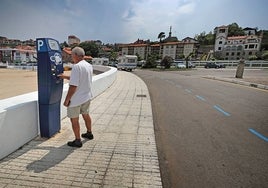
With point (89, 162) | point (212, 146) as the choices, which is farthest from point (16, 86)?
point (212, 146)

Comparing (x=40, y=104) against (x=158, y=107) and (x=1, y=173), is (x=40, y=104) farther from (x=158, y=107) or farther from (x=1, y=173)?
(x=158, y=107)

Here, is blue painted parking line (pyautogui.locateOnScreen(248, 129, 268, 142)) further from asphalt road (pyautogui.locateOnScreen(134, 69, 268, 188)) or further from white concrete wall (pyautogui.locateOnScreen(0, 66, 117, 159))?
white concrete wall (pyautogui.locateOnScreen(0, 66, 117, 159))

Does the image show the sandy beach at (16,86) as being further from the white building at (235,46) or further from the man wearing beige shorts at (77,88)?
the white building at (235,46)

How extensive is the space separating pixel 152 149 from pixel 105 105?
11.9 ft

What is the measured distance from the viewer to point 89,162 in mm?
2920

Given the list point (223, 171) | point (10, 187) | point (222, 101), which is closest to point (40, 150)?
point (10, 187)

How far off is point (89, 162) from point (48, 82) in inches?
65.0

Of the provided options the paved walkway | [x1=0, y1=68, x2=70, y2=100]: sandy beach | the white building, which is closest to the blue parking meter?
the paved walkway

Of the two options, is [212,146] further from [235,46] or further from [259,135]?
[235,46]

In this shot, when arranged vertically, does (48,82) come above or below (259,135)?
above

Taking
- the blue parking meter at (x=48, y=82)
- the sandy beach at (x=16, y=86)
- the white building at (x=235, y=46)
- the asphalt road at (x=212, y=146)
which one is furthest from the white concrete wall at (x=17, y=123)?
the white building at (x=235, y=46)

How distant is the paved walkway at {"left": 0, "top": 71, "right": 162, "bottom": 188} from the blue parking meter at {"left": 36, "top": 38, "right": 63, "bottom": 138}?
0.35 meters

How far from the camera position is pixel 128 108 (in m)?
6.45

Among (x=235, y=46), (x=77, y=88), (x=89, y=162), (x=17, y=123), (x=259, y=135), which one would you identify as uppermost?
(x=235, y=46)
